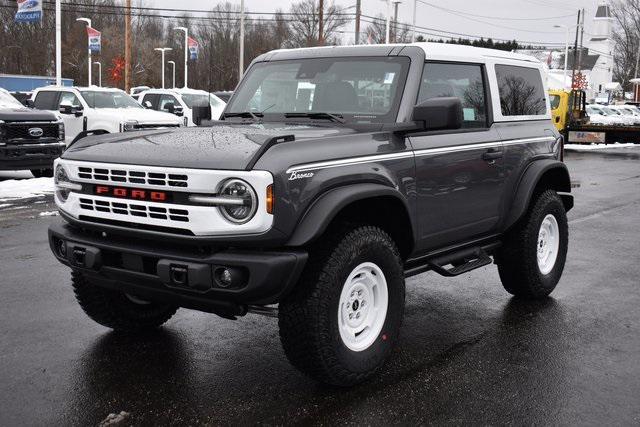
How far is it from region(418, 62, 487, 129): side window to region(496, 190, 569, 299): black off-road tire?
94cm

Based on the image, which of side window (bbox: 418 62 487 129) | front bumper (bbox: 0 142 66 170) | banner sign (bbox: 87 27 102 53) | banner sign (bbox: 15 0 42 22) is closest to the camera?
side window (bbox: 418 62 487 129)

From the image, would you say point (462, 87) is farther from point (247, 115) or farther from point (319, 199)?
point (319, 199)

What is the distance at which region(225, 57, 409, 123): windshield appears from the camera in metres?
4.74

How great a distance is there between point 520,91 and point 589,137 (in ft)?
74.9

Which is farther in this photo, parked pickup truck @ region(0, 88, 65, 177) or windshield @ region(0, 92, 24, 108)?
windshield @ region(0, 92, 24, 108)

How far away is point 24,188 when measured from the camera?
42.3ft

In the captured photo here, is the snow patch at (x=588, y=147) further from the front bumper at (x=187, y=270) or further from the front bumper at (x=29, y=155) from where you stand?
the front bumper at (x=187, y=270)

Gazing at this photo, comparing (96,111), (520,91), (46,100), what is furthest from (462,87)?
(46,100)

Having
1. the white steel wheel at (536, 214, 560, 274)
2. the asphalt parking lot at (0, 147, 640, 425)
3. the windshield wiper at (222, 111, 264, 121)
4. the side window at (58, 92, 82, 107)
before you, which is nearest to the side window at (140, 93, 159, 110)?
the side window at (58, 92, 82, 107)

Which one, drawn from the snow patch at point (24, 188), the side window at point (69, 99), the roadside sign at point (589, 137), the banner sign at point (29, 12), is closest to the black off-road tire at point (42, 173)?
the snow patch at point (24, 188)

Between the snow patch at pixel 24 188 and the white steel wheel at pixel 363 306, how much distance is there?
901cm

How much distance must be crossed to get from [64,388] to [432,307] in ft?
9.64

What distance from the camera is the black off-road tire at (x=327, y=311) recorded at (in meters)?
3.77

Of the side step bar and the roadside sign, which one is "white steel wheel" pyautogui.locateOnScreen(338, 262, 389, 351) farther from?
the roadside sign
